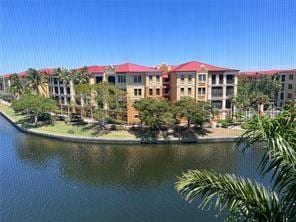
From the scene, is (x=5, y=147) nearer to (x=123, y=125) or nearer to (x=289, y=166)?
(x=123, y=125)

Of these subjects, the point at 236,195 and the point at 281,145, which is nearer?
the point at 281,145

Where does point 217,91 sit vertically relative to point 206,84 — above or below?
below

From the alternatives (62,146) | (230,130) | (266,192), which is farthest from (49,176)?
(230,130)

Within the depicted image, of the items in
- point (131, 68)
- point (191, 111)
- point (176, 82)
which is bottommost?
point (191, 111)

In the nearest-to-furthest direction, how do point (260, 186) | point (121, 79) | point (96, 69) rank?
point (260, 186) → point (121, 79) → point (96, 69)

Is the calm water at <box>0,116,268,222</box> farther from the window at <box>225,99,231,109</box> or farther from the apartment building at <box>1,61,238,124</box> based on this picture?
the window at <box>225,99,231,109</box>

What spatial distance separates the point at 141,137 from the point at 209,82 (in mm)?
12423

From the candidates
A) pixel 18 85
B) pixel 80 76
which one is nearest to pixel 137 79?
pixel 80 76

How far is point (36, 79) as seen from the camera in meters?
43.1

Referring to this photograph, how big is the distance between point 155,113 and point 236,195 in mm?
23283

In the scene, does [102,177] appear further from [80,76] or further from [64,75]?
[64,75]

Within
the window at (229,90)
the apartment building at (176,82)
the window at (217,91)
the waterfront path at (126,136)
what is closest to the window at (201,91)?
the apartment building at (176,82)

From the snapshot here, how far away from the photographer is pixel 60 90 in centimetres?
4181

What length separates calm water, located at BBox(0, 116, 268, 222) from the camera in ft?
45.7
